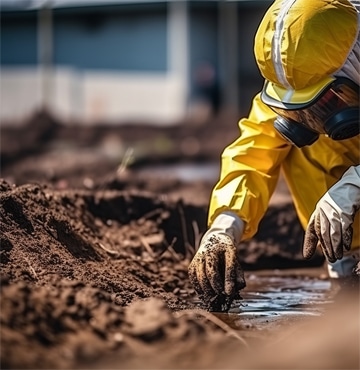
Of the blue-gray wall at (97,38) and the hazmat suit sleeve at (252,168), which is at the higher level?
the blue-gray wall at (97,38)

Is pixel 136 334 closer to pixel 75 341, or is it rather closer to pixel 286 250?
pixel 75 341

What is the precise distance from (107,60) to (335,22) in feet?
72.2

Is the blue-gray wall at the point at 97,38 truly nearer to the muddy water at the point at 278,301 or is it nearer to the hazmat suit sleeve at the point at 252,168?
the muddy water at the point at 278,301

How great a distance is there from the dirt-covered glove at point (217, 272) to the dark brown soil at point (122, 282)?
0.15 meters

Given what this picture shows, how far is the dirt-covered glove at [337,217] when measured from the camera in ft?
15.2

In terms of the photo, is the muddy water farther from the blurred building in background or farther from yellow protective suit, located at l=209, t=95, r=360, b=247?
the blurred building in background

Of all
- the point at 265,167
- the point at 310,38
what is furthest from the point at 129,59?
the point at 310,38

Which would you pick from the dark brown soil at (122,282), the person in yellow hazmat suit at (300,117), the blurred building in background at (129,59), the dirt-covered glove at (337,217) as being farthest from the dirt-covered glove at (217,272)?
the blurred building in background at (129,59)

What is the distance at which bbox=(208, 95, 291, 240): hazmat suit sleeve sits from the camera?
5.14 metres

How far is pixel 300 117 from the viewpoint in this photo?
4.77 metres

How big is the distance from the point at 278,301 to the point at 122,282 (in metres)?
0.92

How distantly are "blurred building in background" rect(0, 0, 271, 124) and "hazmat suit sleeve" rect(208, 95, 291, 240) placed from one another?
1913 cm

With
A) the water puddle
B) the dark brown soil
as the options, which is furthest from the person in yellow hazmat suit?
the dark brown soil

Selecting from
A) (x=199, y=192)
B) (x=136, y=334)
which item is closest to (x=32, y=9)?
(x=199, y=192)
